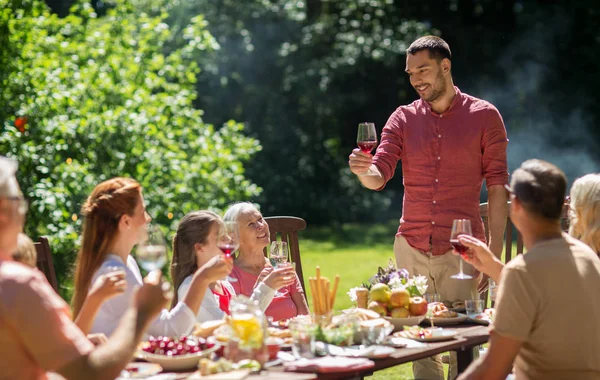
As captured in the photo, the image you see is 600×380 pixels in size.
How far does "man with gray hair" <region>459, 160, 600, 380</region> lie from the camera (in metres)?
2.89

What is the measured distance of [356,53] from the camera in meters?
16.8

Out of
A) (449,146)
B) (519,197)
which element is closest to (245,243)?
(449,146)

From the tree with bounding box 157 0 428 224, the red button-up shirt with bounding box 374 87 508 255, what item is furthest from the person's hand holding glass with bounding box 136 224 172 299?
the tree with bounding box 157 0 428 224

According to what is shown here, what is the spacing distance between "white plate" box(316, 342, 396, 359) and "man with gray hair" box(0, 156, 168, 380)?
2.79ft

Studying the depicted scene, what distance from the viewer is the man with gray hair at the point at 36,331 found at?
249 centimetres

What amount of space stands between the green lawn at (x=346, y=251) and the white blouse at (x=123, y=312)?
534 centimetres

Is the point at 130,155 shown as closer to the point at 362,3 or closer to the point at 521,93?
the point at 362,3

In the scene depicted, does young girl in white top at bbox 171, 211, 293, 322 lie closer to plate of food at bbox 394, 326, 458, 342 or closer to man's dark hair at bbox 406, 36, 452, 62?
plate of food at bbox 394, 326, 458, 342

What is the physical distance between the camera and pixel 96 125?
823 centimetres

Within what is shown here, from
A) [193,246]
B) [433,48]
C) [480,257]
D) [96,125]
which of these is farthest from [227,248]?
[96,125]

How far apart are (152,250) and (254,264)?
1.94 meters

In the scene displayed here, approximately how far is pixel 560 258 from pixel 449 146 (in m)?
1.97

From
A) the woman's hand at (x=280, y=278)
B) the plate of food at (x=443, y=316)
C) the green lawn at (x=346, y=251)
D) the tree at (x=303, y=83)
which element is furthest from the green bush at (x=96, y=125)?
the tree at (x=303, y=83)

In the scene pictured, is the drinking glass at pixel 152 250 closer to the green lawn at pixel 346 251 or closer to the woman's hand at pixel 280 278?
the woman's hand at pixel 280 278
